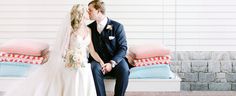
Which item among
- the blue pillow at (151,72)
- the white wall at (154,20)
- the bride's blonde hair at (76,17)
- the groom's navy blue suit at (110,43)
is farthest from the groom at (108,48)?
the white wall at (154,20)

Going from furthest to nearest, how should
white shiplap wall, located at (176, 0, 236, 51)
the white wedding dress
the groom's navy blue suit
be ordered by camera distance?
white shiplap wall, located at (176, 0, 236, 51), the groom's navy blue suit, the white wedding dress

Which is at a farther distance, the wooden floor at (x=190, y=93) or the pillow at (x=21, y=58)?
the wooden floor at (x=190, y=93)

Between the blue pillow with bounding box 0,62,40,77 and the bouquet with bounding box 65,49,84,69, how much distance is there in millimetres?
765

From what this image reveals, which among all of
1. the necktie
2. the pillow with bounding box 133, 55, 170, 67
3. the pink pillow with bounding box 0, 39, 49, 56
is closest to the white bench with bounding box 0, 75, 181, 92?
the pillow with bounding box 133, 55, 170, 67

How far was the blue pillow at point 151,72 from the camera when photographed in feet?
16.5

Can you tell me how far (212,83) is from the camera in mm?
5801

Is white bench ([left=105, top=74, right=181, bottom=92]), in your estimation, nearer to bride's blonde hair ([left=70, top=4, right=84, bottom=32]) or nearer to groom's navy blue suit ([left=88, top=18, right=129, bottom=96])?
groom's navy blue suit ([left=88, top=18, right=129, bottom=96])

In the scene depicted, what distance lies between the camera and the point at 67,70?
4348mm

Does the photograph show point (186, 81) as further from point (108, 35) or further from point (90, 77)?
point (90, 77)

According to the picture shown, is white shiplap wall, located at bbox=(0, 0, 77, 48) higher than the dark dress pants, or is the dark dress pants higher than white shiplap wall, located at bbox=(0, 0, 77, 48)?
white shiplap wall, located at bbox=(0, 0, 77, 48)

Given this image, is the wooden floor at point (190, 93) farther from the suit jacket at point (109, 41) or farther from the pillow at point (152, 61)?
the suit jacket at point (109, 41)

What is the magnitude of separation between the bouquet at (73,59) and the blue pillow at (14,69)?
2.51 ft

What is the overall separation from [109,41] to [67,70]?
0.84 m

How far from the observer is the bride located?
430 cm
